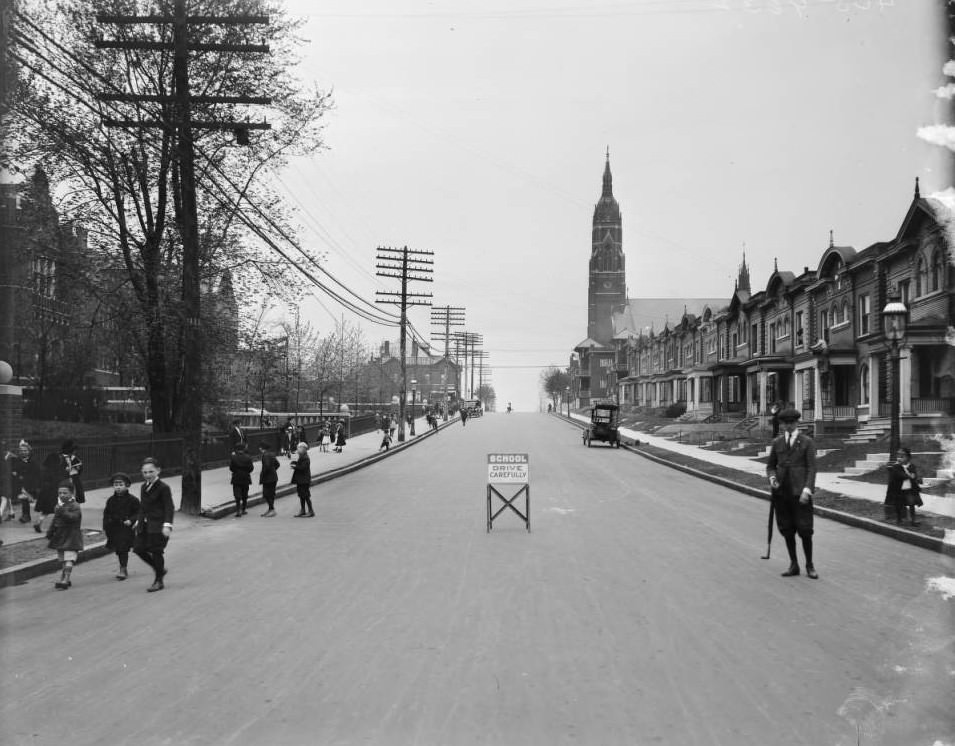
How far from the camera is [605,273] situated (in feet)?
497

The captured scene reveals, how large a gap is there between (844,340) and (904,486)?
2367 centimetres

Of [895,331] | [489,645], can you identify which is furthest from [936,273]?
[489,645]

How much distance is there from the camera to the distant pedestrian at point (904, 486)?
13484 millimetres

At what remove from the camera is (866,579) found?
9773 millimetres

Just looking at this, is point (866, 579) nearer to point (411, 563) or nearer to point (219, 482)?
point (411, 563)

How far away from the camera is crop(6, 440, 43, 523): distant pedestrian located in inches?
586

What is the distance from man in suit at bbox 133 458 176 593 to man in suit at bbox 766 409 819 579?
6911 millimetres

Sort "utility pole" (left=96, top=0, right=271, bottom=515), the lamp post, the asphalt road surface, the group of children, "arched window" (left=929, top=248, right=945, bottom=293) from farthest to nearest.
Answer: "arched window" (left=929, top=248, right=945, bottom=293) < "utility pole" (left=96, top=0, right=271, bottom=515) < the lamp post < the group of children < the asphalt road surface

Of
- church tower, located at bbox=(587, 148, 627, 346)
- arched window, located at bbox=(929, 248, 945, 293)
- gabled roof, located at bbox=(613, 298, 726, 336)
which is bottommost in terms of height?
arched window, located at bbox=(929, 248, 945, 293)

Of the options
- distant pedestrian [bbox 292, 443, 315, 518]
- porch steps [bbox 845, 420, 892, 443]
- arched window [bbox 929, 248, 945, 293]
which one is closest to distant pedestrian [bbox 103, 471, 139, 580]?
distant pedestrian [bbox 292, 443, 315, 518]

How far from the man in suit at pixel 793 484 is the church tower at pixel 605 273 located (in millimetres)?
140381

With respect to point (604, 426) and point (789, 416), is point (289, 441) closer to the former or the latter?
point (604, 426)

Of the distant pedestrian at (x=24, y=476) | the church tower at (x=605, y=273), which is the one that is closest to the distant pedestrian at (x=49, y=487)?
the distant pedestrian at (x=24, y=476)

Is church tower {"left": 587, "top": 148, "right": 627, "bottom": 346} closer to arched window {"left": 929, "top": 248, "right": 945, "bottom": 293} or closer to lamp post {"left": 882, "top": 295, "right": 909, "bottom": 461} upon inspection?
→ arched window {"left": 929, "top": 248, "right": 945, "bottom": 293}
